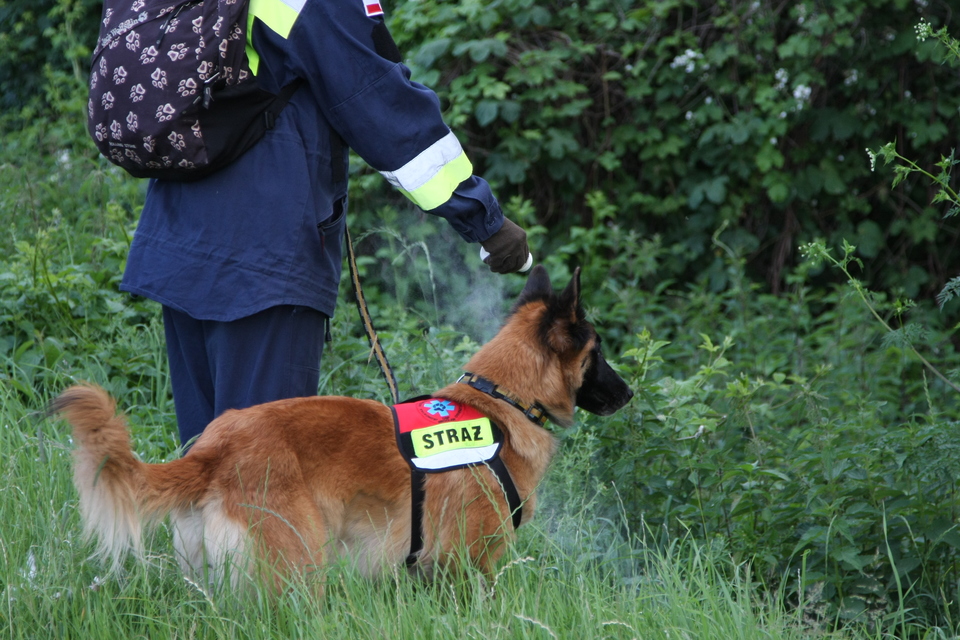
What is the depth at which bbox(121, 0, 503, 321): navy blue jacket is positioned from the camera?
239cm

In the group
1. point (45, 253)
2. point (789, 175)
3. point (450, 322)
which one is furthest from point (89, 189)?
point (789, 175)

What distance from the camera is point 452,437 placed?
2617mm

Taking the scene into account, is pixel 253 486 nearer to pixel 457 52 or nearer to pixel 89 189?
pixel 89 189

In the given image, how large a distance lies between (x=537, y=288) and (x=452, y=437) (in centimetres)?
67

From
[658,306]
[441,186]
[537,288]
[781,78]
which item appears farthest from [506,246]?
[781,78]

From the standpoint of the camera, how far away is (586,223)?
7.54m

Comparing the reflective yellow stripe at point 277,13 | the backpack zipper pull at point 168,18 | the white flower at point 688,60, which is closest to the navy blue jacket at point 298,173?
the reflective yellow stripe at point 277,13

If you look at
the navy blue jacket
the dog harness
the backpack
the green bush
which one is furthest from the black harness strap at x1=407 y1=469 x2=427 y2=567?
the green bush

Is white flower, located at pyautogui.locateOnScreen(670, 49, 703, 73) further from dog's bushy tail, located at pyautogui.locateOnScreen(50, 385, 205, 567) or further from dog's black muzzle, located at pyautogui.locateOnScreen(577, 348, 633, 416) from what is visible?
dog's bushy tail, located at pyautogui.locateOnScreen(50, 385, 205, 567)

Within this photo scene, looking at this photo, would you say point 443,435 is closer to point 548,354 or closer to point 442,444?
point 442,444

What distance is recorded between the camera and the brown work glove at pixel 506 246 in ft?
8.61

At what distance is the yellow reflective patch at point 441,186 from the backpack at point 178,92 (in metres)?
0.47

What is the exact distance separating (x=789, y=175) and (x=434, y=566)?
544cm

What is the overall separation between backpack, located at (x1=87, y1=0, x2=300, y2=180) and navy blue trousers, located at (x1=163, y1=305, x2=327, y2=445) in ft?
1.53
